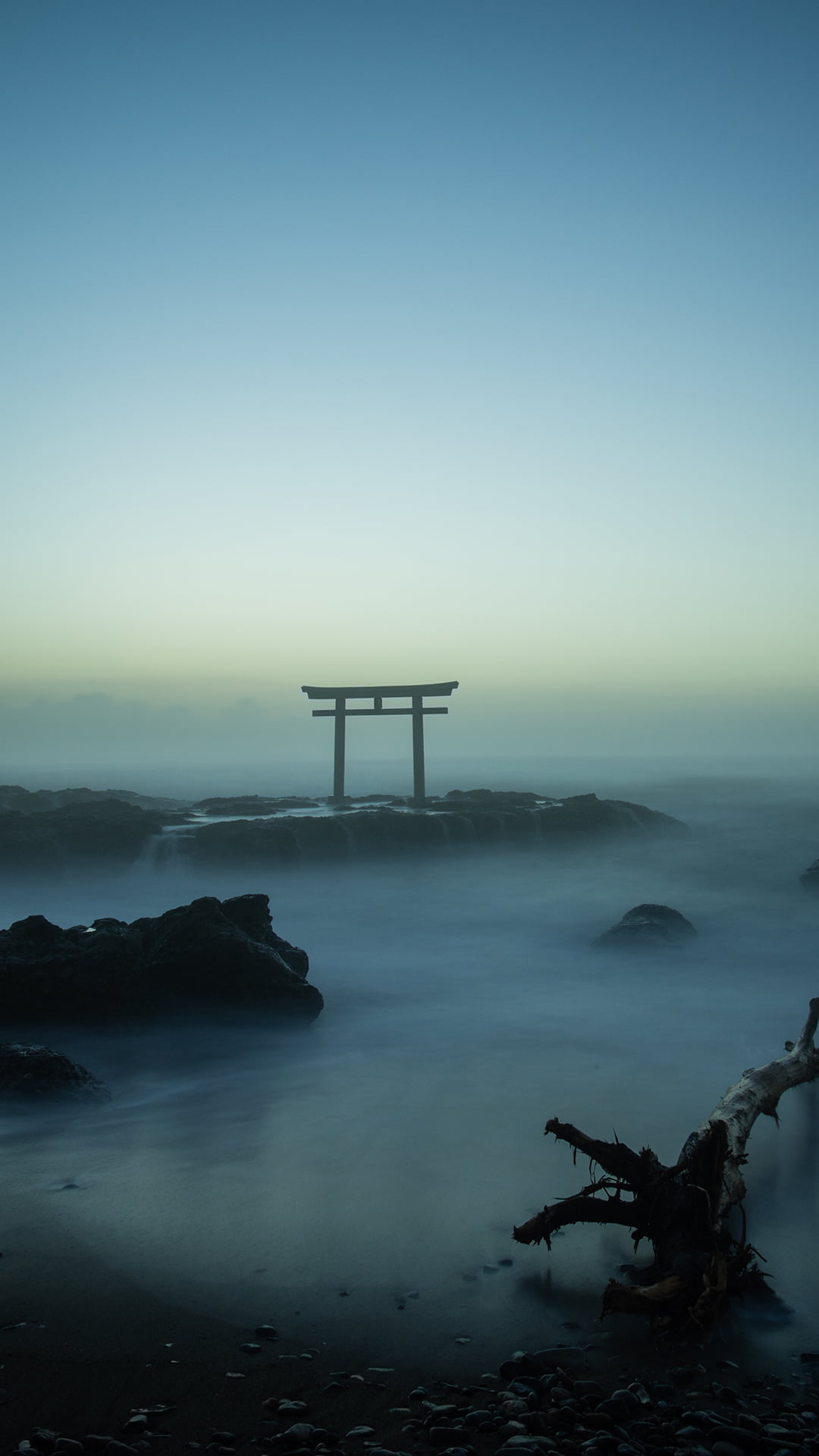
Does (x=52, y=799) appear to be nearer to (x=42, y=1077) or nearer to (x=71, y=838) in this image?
(x=71, y=838)

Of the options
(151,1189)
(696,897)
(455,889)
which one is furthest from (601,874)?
(151,1189)

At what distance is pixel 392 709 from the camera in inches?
962

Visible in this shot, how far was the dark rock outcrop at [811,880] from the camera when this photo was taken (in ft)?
59.4

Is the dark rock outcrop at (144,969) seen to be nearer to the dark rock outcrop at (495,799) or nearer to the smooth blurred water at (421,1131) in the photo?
the smooth blurred water at (421,1131)

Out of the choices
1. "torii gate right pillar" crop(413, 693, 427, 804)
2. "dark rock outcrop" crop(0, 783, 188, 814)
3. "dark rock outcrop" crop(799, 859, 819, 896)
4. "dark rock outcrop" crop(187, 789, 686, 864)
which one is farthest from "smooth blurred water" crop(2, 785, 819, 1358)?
"dark rock outcrop" crop(0, 783, 188, 814)

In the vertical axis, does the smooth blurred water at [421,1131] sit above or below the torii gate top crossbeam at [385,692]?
below

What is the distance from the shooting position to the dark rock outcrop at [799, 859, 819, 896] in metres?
18.1

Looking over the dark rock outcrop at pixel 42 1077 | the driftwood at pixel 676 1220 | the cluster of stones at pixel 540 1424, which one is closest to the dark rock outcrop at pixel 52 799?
the dark rock outcrop at pixel 42 1077

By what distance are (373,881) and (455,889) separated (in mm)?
1749

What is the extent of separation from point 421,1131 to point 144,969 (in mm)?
3728

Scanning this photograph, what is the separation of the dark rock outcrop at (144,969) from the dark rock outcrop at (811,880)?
41.5ft

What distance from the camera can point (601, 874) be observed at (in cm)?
2048

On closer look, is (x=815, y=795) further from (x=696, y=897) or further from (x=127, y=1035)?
(x=127, y=1035)

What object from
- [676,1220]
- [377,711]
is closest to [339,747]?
[377,711]
